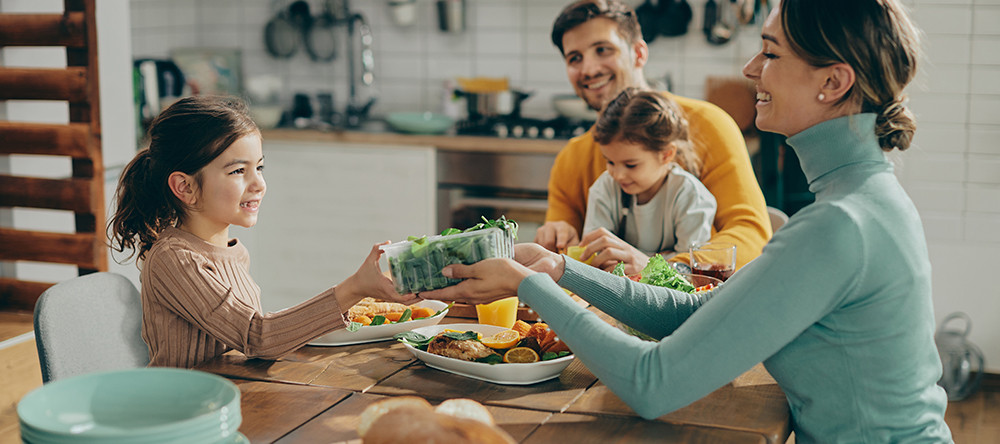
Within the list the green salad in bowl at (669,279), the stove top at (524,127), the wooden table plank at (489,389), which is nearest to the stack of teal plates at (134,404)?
the wooden table plank at (489,389)

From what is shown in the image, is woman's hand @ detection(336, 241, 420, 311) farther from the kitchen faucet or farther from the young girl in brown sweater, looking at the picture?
the kitchen faucet

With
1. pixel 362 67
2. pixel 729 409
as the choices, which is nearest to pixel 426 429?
pixel 729 409

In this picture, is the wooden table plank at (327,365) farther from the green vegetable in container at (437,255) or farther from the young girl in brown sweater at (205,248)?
the green vegetable in container at (437,255)

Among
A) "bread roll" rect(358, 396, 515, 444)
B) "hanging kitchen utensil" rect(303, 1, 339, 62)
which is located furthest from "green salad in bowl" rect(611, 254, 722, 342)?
"hanging kitchen utensil" rect(303, 1, 339, 62)

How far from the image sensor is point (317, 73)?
4.72 meters

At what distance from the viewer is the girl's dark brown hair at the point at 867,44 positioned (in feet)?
4.10

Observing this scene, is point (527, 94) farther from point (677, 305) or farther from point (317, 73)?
point (677, 305)

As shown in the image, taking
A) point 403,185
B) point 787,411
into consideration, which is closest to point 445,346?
point 787,411

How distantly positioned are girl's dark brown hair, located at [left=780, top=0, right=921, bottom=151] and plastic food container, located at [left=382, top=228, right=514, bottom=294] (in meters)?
0.54

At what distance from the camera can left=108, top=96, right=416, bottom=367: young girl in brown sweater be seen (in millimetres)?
1501

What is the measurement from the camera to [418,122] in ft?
13.2

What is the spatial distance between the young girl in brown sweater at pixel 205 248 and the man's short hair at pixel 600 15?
1.16 meters

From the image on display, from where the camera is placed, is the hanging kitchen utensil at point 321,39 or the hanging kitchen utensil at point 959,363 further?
the hanging kitchen utensil at point 321,39

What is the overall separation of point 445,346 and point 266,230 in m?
3.04
